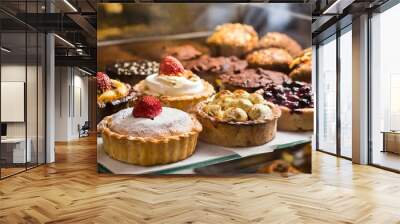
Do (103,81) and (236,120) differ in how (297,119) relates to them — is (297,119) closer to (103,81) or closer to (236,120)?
(236,120)

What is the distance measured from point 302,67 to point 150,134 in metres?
2.48

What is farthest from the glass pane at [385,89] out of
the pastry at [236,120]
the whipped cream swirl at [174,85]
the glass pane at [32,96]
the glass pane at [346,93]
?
the glass pane at [32,96]

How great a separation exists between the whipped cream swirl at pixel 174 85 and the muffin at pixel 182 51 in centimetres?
29

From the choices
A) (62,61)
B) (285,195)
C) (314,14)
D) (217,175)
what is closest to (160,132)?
(217,175)

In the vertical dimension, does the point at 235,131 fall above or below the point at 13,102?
below

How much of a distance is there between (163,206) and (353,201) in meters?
2.07

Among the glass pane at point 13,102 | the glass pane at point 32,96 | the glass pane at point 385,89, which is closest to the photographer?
the glass pane at point 13,102

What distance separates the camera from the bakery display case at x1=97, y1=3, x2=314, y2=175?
5.87 m

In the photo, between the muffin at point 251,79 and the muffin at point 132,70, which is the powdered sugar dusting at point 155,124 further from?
the muffin at point 251,79

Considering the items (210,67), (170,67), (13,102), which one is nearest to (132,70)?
(170,67)

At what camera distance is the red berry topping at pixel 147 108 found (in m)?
5.70

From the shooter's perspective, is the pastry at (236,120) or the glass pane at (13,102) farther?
the glass pane at (13,102)

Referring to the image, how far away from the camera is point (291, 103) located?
6.01m

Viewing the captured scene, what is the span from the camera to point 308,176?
19.6ft
